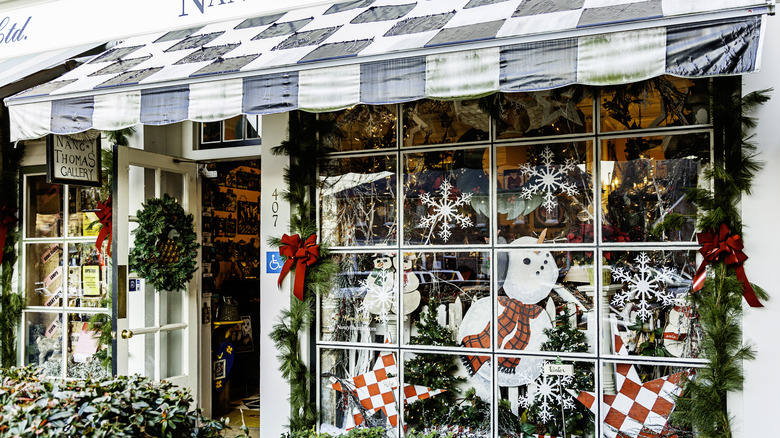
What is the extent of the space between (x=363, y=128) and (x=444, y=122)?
1.97 feet

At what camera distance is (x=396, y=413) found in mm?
4438

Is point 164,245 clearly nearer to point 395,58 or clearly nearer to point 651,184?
point 395,58

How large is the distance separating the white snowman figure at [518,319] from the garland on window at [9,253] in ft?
14.4

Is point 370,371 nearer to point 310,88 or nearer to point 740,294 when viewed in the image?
point 310,88

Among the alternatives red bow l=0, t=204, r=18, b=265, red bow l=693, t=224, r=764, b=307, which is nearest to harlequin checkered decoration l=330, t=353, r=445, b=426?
red bow l=693, t=224, r=764, b=307

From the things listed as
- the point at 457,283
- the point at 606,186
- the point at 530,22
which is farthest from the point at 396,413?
the point at 530,22

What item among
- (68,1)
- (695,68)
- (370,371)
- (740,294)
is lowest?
(370,371)

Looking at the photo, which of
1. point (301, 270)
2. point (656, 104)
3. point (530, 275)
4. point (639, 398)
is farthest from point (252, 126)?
point (639, 398)

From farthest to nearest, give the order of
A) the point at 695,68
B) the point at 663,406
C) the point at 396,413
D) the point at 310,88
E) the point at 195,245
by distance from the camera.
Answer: the point at 195,245 → the point at 396,413 → the point at 663,406 → the point at 310,88 → the point at 695,68

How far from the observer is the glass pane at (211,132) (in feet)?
18.2

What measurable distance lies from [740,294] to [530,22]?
190 centimetres

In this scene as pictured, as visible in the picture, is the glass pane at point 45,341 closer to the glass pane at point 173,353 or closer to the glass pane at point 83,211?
the glass pane at point 83,211

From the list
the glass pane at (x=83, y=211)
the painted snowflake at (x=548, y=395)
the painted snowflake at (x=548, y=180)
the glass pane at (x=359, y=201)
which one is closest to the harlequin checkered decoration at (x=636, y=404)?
the painted snowflake at (x=548, y=395)

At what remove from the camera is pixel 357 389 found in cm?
456
